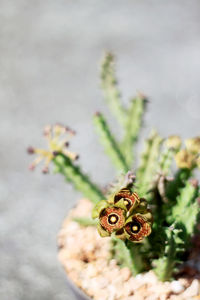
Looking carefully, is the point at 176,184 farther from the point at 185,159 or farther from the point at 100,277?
the point at 100,277

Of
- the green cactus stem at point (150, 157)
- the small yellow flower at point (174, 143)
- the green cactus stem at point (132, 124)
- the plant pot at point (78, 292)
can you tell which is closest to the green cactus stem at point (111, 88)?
the green cactus stem at point (132, 124)

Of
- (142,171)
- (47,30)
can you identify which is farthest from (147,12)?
(142,171)

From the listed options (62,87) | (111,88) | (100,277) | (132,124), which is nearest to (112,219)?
(100,277)

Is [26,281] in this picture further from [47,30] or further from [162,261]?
[47,30]

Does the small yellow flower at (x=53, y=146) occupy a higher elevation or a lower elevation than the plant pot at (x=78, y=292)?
higher

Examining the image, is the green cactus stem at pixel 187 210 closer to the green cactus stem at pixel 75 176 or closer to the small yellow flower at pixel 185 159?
the small yellow flower at pixel 185 159
